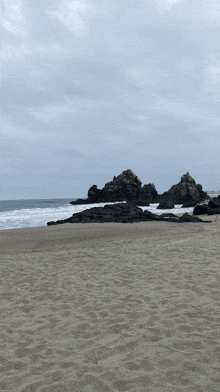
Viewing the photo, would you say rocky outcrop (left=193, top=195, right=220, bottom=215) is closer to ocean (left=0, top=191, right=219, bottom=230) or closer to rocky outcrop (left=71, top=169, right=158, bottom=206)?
ocean (left=0, top=191, right=219, bottom=230)

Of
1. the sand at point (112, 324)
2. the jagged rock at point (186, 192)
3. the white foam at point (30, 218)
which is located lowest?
the sand at point (112, 324)

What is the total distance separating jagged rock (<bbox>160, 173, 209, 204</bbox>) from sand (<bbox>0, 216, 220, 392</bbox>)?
66.4 meters

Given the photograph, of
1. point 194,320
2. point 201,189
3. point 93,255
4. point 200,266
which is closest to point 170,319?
point 194,320

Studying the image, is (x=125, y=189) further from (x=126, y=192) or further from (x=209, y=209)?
(x=209, y=209)

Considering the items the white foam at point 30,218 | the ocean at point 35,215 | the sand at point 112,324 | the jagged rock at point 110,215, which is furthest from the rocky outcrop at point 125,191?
the sand at point 112,324

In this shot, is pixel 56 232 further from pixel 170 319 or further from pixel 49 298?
pixel 170 319

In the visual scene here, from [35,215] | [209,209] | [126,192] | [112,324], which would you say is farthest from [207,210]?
[126,192]

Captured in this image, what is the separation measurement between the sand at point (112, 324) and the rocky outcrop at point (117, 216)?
1230 cm

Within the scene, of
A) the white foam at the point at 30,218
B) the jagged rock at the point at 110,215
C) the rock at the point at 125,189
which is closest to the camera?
the jagged rock at the point at 110,215

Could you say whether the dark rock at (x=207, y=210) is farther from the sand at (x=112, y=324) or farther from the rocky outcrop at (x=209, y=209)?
the sand at (x=112, y=324)

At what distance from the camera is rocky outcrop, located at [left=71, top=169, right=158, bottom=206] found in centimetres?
8931

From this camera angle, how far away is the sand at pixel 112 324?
3.46 m

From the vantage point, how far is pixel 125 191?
89312 millimetres

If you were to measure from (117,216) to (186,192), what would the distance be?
54.5 meters
